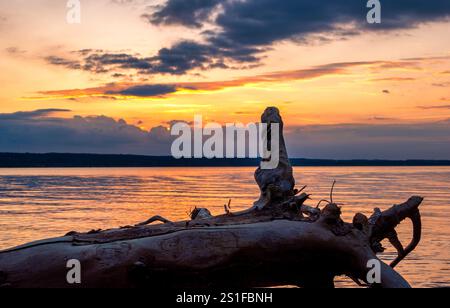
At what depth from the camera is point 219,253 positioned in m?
8.70

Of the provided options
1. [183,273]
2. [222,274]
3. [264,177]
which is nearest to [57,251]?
[183,273]

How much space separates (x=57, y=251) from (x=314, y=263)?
383cm

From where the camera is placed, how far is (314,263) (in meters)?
9.36

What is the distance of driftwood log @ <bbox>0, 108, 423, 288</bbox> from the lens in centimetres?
830

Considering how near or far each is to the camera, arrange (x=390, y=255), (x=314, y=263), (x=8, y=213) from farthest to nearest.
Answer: (x=8, y=213), (x=390, y=255), (x=314, y=263)

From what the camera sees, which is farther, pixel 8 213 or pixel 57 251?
pixel 8 213

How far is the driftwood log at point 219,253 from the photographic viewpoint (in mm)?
8305
